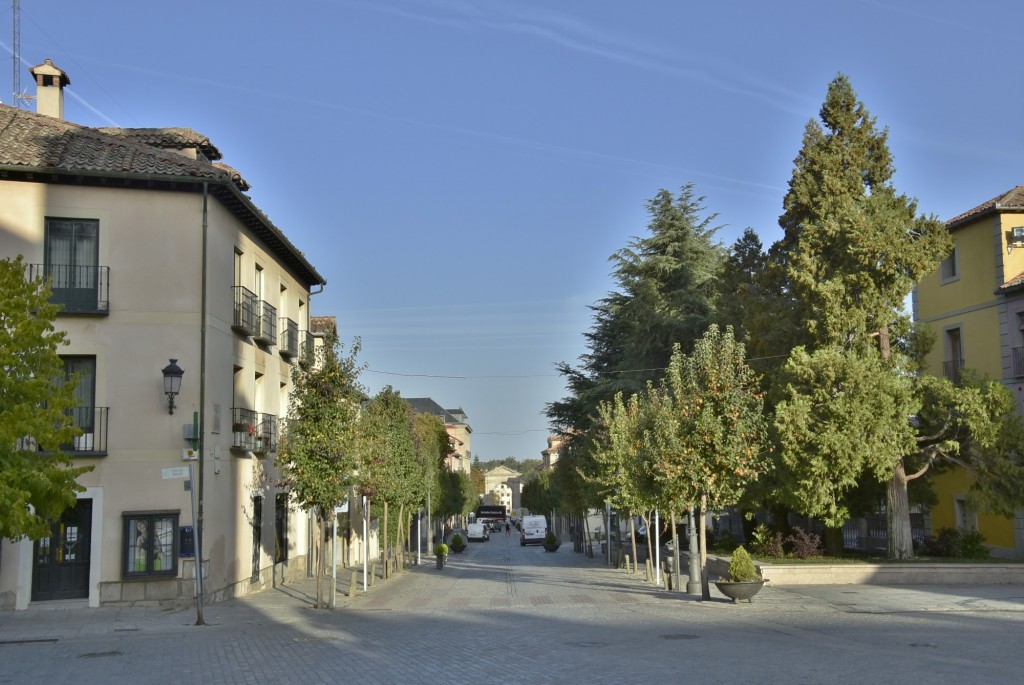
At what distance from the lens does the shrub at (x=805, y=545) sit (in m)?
31.6

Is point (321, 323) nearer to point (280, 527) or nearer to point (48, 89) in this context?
point (280, 527)

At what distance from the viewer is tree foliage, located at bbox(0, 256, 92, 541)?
16.5 meters

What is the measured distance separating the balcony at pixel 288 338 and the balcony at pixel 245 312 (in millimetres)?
3893

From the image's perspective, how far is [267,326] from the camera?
31.8 m

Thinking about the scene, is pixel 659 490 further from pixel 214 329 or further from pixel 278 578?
pixel 278 578

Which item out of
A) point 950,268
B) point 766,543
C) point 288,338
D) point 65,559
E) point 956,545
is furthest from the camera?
point 950,268

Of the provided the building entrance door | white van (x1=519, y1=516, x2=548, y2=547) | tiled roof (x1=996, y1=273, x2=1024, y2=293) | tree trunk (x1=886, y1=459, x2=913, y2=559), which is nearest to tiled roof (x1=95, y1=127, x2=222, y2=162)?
the building entrance door

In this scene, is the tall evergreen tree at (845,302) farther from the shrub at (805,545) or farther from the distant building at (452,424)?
the distant building at (452,424)

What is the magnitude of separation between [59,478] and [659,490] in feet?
44.1

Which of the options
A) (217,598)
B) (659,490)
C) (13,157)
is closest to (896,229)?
(659,490)

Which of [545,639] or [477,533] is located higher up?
[545,639]

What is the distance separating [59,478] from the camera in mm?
17719

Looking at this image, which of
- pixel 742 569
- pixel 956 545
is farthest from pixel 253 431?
pixel 956 545

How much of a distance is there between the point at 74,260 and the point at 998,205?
1133 inches
